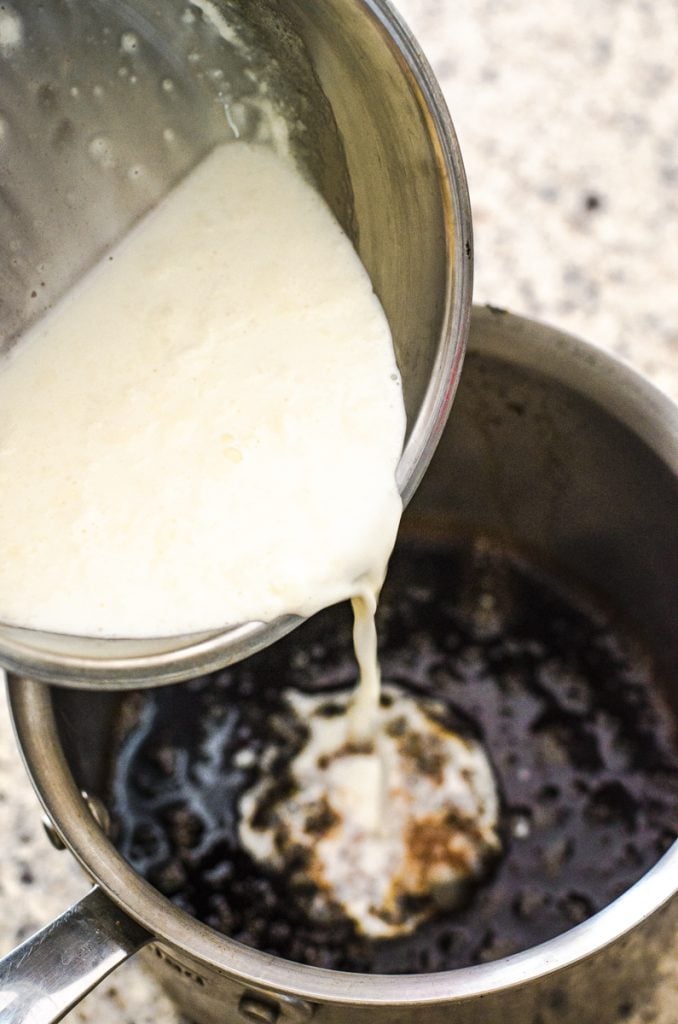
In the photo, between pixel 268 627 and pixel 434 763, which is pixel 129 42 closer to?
pixel 268 627

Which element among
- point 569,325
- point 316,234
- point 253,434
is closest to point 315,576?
point 253,434

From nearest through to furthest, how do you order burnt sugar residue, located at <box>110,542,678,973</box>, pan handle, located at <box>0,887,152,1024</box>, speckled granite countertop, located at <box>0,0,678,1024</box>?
pan handle, located at <box>0,887,152,1024</box> < burnt sugar residue, located at <box>110,542,678,973</box> < speckled granite countertop, located at <box>0,0,678,1024</box>

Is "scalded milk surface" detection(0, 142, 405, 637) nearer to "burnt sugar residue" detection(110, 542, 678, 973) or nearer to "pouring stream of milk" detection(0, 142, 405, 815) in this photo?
"pouring stream of milk" detection(0, 142, 405, 815)

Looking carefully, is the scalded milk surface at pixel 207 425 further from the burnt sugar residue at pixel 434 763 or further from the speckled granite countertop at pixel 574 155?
the speckled granite countertop at pixel 574 155

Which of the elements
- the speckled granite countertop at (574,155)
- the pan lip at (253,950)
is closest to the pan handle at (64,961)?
the pan lip at (253,950)

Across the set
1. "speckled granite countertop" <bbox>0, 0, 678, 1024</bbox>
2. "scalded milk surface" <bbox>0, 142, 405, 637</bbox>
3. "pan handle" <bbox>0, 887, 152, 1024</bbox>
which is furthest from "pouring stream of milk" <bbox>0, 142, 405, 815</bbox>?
"speckled granite countertop" <bbox>0, 0, 678, 1024</bbox>

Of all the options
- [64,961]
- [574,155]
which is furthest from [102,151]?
[574,155]
